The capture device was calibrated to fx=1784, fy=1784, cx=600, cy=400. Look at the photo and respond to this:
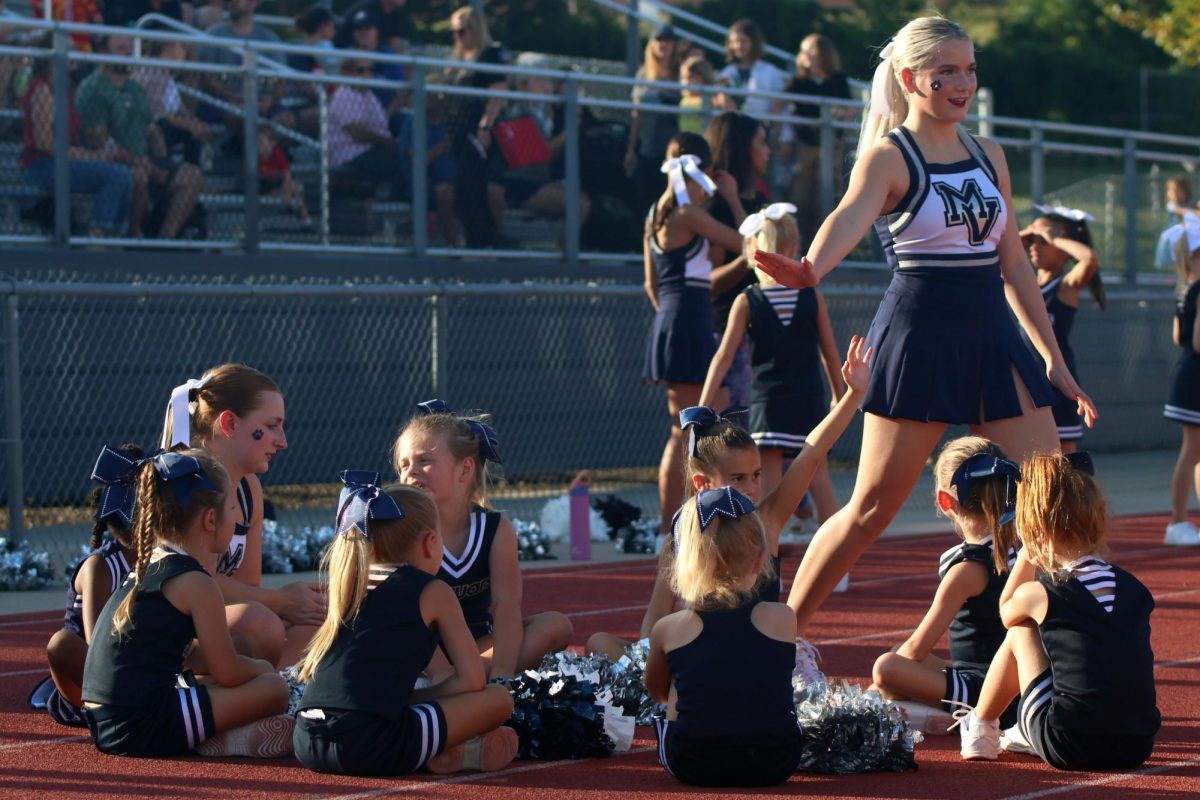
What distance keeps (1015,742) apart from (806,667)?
75cm

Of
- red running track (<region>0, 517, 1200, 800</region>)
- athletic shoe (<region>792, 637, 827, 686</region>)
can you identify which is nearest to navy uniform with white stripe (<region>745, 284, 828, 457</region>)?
red running track (<region>0, 517, 1200, 800</region>)

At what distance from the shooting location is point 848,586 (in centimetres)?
917

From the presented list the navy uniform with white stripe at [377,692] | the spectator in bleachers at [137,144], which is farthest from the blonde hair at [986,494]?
the spectator in bleachers at [137,144]

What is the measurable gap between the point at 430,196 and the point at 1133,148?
8.53 metres

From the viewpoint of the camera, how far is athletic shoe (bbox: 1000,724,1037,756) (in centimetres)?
531

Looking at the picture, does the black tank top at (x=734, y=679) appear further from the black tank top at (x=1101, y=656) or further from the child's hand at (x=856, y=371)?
the child's hand at (x=856, y=371)

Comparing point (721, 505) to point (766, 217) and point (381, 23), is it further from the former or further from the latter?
point (381, 23)

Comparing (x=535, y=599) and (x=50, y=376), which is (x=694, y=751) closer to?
(x=535, y=599)

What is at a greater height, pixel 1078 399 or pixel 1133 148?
pixel 1133 148

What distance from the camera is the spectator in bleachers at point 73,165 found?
37.4 ft

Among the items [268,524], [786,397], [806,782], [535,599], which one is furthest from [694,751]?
[268,524]

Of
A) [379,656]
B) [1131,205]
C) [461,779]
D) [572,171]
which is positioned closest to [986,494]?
[461,779]

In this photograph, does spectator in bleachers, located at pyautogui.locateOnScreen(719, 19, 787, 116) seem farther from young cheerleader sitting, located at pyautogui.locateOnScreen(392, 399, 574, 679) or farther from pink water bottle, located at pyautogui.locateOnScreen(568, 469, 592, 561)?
young cheerleader sitting, located at pyautogui.locateOnScreen(392, 399, 574, 679)

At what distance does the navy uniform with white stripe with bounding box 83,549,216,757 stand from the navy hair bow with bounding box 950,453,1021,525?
2348 mm
